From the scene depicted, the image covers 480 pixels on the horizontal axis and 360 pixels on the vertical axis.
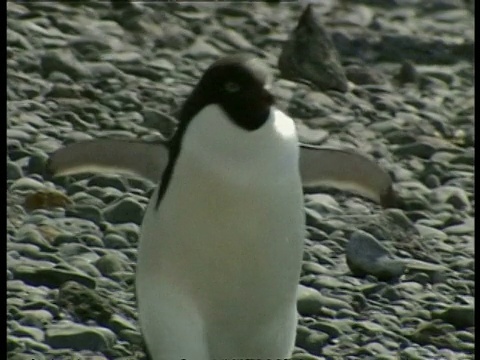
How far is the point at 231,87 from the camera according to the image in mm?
3111

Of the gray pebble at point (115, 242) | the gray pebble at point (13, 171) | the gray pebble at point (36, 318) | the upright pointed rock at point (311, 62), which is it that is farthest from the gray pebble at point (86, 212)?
the upright pointed rock at point (311, 62)

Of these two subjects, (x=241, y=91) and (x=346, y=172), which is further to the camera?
(x=346, y=172)

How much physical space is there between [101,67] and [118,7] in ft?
2.37

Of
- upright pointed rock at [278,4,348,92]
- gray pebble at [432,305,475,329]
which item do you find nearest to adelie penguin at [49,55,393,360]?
gray pebble at [432,305,475,329]

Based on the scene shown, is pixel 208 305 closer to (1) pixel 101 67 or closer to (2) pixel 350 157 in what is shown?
(2) pixel 350 157

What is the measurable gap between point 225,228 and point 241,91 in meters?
0.31

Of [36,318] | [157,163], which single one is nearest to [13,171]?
[36,318]

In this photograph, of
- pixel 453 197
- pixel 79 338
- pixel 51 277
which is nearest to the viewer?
pixel 79 338

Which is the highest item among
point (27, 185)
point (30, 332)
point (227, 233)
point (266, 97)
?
point (266, 97)

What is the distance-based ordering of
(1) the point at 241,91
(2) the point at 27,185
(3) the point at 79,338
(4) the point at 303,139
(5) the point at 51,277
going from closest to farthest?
1. (1) the point at 241,91
2. (3) the point at 79,338
3. (5) the point at 51,277
4. (2) the point at 27,185
5. (4) the point at 303,139

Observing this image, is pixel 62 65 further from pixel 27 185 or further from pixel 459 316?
pixel 459 316

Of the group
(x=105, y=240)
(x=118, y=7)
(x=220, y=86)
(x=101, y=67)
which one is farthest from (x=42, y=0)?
(x=220, y=86)

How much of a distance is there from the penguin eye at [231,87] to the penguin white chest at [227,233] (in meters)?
0.06

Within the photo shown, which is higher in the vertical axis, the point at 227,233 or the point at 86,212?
the point at 227,233
